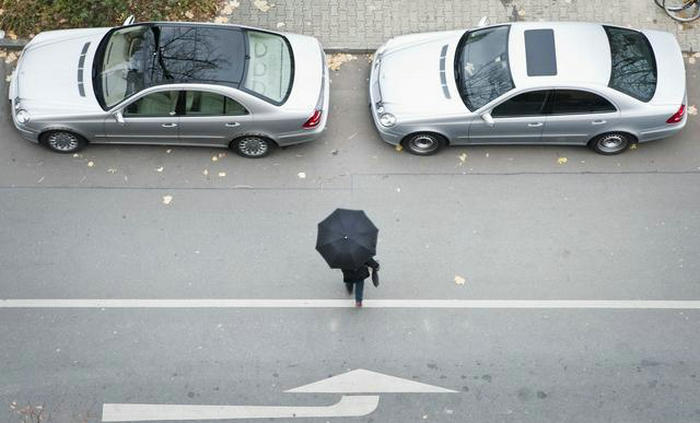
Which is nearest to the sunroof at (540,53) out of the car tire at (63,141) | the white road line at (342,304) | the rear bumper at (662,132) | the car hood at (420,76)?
the car hood at (420,76)

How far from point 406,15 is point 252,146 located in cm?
348

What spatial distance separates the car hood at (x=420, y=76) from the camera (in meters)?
9.87

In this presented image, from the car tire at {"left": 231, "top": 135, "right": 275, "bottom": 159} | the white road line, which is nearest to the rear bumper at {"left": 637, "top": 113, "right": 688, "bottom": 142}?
the white road line

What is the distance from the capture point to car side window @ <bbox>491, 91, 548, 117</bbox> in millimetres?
9508

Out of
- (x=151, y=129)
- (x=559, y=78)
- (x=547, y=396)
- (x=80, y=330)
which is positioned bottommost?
(x=547, y=396)

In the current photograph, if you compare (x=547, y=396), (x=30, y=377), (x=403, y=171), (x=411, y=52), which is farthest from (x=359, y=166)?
(x=30, y=377)

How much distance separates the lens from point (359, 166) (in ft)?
33.7

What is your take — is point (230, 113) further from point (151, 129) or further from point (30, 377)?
point (30, 377)

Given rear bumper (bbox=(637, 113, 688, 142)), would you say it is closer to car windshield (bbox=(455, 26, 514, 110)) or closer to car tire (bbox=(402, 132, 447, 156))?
car windshield (bbox=(455, 26, 514, 110))

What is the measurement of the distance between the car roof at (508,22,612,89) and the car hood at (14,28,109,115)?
18.7 ft

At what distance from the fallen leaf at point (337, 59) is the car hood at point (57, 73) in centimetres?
337

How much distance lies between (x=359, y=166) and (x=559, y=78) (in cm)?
298

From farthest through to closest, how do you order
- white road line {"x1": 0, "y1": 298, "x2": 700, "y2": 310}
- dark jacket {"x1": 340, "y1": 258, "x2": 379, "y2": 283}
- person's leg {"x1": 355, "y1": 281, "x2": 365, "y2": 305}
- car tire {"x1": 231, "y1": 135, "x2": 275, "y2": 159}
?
1. car tire {"x1": 231, "y1": 135, "x2": 275, "y2": 159}
2. white road line {"x1": 0, "y1": 298, "x2": 700, "y2": 310}
3. person's leg {"x1": 355, "y1": 281, "x2": 365, "y2": 305}
4. dark jacket {"x1": 340, "y1": 258, "x2": 379, "y2": 283}

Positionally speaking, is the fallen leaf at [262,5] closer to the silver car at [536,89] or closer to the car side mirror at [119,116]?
the silver car at [536,89]
